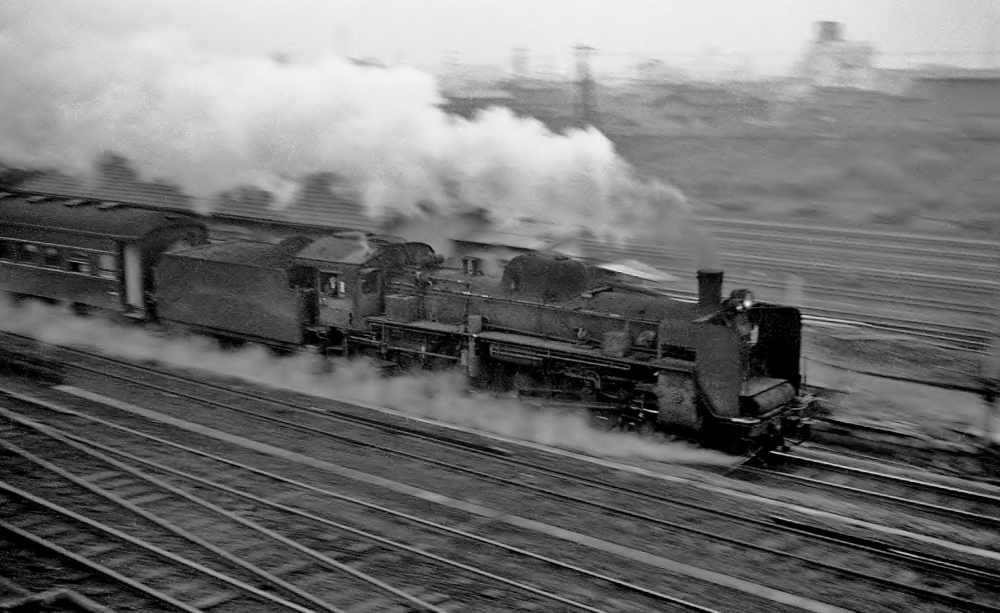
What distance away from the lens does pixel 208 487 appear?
7535mm

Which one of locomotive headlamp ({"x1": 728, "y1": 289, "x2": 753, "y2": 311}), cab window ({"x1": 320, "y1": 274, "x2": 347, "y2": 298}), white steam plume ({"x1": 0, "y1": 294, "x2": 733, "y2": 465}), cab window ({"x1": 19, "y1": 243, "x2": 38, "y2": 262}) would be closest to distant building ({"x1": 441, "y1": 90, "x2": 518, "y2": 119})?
cab window ({"x1": 19, "y1": 243, "x2": 38, "y2": 262})

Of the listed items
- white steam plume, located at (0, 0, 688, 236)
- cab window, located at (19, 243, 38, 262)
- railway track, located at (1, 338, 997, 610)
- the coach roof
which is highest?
white steam plume, located at (0, 0, 688, 236)

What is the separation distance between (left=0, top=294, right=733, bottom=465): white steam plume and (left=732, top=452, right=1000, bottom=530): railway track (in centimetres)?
66

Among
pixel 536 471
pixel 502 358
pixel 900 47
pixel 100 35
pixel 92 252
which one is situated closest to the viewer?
pixel 536 471

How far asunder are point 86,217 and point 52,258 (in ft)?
3.26

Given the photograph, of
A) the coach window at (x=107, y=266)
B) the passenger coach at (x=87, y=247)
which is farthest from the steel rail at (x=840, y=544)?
the coach window at (x=107, y=266)

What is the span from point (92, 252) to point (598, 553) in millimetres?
10766

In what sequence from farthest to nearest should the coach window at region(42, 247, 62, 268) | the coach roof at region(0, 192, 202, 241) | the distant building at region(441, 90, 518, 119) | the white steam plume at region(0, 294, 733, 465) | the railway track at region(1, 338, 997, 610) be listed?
the distant building at region(441, 90, 518, 119) → the coach window at region(42, 247, 62, 268) → the coach roof at region(0, 192, 202, 241) → the white steam plume at region(0, 294, 733, 465) → the railway track at region(1, 338, 997, 610)

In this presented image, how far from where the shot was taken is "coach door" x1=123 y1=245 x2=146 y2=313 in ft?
44.3

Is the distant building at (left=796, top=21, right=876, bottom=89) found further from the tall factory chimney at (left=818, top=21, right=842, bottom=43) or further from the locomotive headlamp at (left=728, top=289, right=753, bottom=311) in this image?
the locomotive headlamp at (left=728, top=289, right=753, bottom=311)

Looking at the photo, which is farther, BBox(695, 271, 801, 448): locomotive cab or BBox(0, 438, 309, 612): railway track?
BBox(695, 271, 801, 448): locomotive cab

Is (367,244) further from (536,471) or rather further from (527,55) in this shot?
(527,55)

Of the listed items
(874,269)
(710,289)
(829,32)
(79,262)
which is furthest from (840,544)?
(829,32)

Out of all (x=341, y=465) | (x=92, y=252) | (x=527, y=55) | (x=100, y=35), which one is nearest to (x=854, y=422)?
(x=341, y=465)
